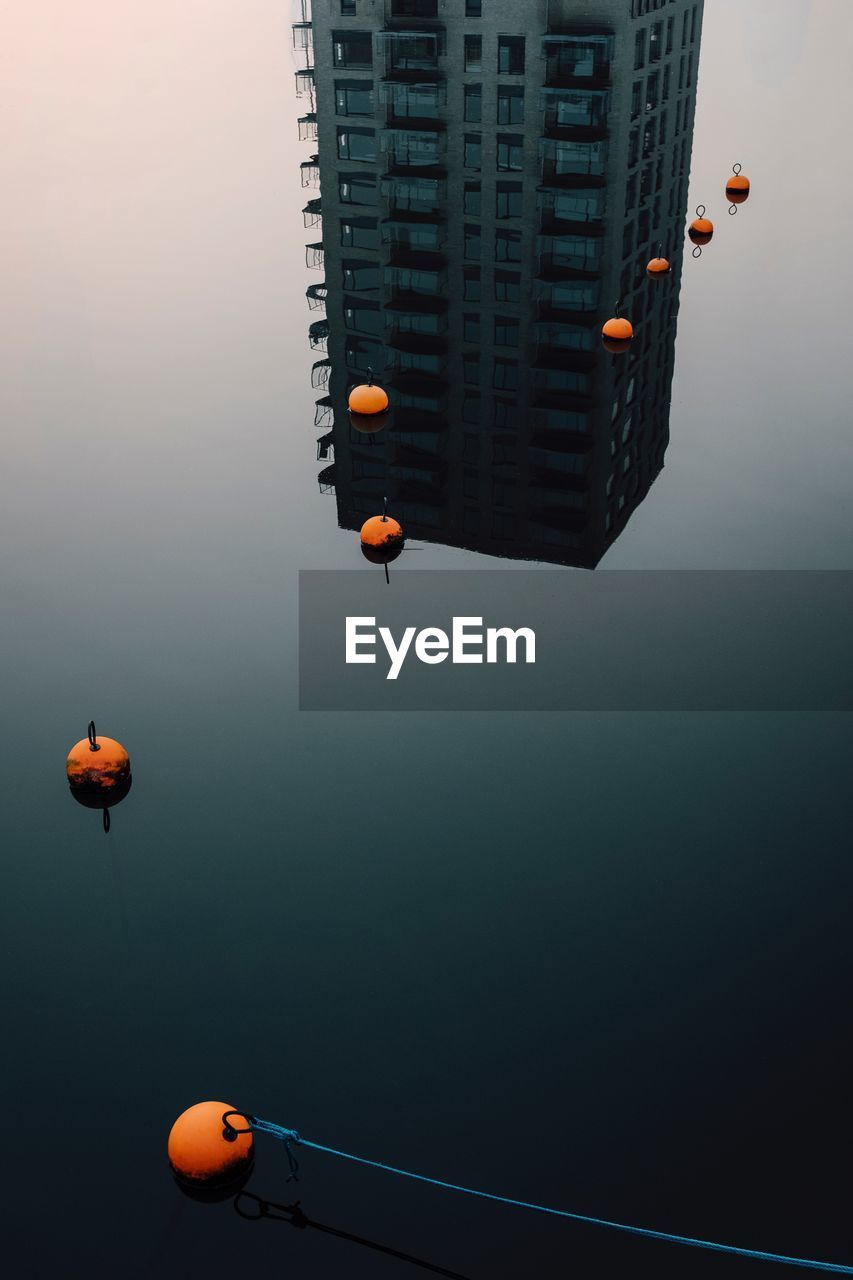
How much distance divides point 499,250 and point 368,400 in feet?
54.6

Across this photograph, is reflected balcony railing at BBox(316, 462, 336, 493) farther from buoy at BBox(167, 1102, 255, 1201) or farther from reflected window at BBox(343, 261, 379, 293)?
buoy at BBox(167, 1102, 255, 1201)

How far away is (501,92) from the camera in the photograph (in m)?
66.7

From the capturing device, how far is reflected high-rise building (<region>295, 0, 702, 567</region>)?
38344 mm

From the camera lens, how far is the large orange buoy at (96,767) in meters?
24.9

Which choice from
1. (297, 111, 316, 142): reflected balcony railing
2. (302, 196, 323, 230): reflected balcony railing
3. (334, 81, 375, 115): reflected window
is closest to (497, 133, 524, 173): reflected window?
(334, 81, 375, 115): reflected window

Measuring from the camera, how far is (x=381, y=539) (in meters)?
33.0

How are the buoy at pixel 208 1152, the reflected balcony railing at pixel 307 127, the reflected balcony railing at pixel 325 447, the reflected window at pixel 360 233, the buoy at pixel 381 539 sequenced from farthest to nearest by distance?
the reflected balcony railing at pixel 307 127, the reflected window at pixel 360 233, the reflected balcony railing at pixel 325 447, the buoy at pixel 381 539, the buoy at pixel 208 1152

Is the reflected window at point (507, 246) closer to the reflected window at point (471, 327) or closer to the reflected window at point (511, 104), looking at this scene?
the reflected window at point (471, 327)

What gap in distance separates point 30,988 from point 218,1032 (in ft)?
11.7

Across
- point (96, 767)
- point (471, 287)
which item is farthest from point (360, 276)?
point (96, 767)

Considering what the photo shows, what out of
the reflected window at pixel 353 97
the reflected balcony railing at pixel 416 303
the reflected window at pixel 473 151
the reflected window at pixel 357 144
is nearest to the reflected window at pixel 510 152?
the reflected window at pixel 473 151

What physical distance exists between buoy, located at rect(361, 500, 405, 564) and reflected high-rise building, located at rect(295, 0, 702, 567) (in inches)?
74.6

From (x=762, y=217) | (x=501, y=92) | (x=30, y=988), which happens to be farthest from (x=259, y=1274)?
(x=501, y=92)

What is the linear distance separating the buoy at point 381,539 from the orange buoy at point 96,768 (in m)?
10.5
